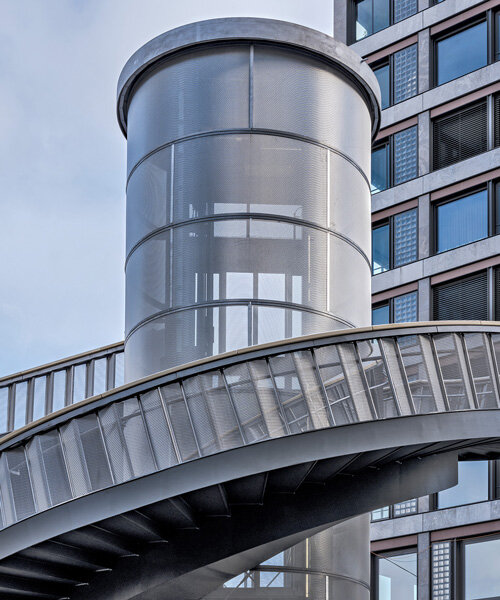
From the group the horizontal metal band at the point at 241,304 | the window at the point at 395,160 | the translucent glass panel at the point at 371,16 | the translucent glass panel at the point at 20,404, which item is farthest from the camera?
the translucent glass panel at the point at 371,16

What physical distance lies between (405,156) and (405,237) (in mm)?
3293

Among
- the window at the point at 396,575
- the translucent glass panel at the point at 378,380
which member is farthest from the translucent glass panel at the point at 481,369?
the window at the point at 396,575

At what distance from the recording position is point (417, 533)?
42.8 meters

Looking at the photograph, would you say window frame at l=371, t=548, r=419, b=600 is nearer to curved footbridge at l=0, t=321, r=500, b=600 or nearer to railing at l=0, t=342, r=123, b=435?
railing at l=0, t=342, r=123, b=435

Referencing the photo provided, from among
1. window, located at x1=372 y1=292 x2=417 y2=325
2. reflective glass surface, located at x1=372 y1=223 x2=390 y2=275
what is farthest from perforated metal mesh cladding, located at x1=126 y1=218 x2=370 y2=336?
reflective glass surface, located at x1=372 y1=223 x2=390 y2=275

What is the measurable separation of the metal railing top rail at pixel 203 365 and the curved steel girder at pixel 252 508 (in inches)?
42.3

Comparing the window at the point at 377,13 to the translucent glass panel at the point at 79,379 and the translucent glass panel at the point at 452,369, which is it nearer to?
the translucent glass panel at the point at 79,379

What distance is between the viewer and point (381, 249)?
48.3m

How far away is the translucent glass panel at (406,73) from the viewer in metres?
48.8

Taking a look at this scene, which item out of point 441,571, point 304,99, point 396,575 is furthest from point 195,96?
point 396,575

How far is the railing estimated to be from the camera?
22.2 meters

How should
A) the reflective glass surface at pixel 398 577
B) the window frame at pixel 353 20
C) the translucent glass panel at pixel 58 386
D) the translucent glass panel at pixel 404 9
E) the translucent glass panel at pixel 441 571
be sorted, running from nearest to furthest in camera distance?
1. the translucent glass panel at pixel 58 386
2. the translucent glass panel at pixel 441 571
3. the reflective glass surface at pixel 398 577
4. the translucent glass panel at pixel 404 9
5. the window frame at pixel 353 20

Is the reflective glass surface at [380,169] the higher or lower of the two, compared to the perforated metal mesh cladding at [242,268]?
higher

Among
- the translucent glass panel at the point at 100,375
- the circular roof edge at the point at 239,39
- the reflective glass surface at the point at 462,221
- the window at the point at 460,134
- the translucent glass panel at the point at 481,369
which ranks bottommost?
the translucent glass panel at the point at 481,369
